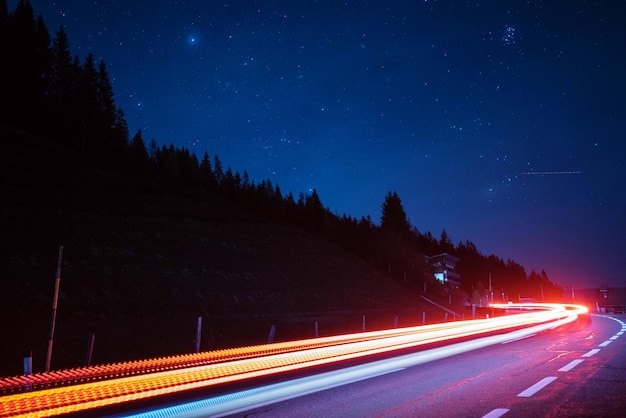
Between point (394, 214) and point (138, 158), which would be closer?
point (138, 158)

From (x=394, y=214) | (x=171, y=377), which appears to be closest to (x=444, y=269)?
(x=394, y=214)

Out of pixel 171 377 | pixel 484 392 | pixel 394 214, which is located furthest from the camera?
pixel 394 214

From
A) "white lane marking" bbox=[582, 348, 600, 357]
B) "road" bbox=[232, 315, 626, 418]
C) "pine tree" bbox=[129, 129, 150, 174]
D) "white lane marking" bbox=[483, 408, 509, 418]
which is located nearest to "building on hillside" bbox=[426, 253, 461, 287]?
"pine tree" bbox=[129, 129, 150, 174]

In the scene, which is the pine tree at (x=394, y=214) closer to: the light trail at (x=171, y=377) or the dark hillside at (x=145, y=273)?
the dark hillside at (x=145, y=273)

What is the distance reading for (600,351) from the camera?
13.4 m

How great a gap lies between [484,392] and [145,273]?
35.8m

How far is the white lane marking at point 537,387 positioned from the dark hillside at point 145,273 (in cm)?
1651

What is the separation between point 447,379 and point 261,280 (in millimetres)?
41018

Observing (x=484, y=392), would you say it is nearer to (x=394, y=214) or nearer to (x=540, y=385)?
(x=540, y=385)

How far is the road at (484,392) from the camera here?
659 centimetres

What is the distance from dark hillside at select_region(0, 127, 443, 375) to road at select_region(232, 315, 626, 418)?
1452 centimetres

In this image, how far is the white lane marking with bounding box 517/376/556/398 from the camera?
755cm

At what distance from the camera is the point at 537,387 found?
8109 mm

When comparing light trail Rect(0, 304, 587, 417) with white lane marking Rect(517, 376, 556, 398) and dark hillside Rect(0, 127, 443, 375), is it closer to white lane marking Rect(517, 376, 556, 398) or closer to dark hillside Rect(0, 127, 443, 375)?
white lane marking Rect(517, 376, 556, 398)
